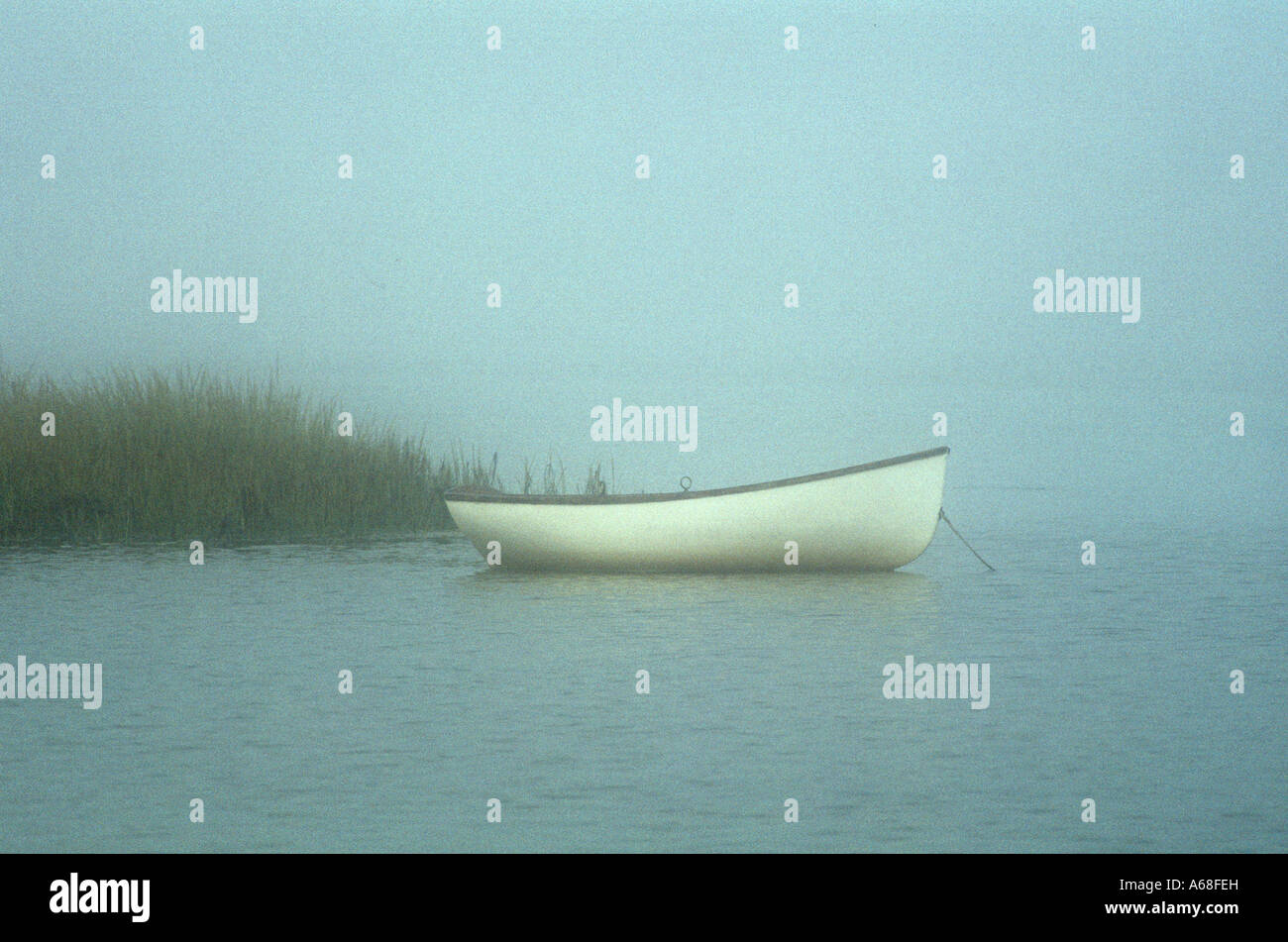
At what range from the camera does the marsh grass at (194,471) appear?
64.4ft

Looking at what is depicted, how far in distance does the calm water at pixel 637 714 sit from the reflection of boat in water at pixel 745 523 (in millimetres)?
333

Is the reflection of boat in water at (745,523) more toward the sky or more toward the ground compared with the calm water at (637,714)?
more toward the sky

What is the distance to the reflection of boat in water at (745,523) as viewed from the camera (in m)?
16.2

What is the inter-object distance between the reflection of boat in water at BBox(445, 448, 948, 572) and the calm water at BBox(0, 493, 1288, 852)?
333 millimetres

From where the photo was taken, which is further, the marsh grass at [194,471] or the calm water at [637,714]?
the marsh grass at [194,471]

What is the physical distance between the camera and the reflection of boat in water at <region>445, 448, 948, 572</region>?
1616 centimetres

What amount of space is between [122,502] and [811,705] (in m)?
12.1

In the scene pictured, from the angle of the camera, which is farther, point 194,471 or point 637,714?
point 194,471

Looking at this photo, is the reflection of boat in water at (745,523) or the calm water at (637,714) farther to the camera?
the reflection of boat in water at (745,523)

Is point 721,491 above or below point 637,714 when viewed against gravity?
above

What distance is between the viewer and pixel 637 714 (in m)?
9.90

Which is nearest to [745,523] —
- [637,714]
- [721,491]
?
[721,491]

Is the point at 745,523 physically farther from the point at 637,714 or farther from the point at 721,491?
the point at 637,714

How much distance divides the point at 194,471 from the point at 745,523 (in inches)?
Answer: 300
